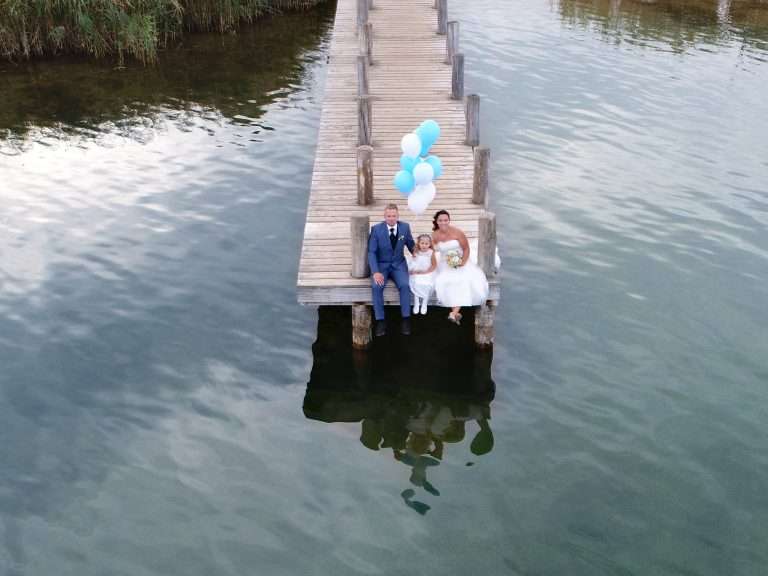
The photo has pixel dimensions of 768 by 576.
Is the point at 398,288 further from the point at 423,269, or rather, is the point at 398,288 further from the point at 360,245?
the point at 360,245

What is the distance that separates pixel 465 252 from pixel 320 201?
12.8 feet

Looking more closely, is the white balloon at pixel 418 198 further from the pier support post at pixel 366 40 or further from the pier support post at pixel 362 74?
the pier support post at pixel 366 40

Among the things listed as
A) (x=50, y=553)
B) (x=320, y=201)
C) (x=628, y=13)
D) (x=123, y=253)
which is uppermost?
(x=628, y=13)

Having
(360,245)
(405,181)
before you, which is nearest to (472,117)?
(405,181)

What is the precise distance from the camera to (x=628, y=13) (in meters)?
32.9

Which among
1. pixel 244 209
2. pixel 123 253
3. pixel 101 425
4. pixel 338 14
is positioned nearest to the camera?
pixel 101 425

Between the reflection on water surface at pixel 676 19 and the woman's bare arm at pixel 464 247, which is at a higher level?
the reflection on water surface at pixel 676 19

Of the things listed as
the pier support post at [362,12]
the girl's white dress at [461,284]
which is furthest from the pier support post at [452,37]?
the girl's white dress at [461,284]

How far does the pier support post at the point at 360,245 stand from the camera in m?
11.0

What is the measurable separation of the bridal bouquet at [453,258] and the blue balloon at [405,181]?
1.56 metres

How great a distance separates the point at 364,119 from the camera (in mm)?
15812

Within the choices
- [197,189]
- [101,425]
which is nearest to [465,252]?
[101,425]

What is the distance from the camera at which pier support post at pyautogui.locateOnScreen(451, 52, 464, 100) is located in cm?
1817

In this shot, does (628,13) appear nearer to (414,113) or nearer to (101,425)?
(414,113)
